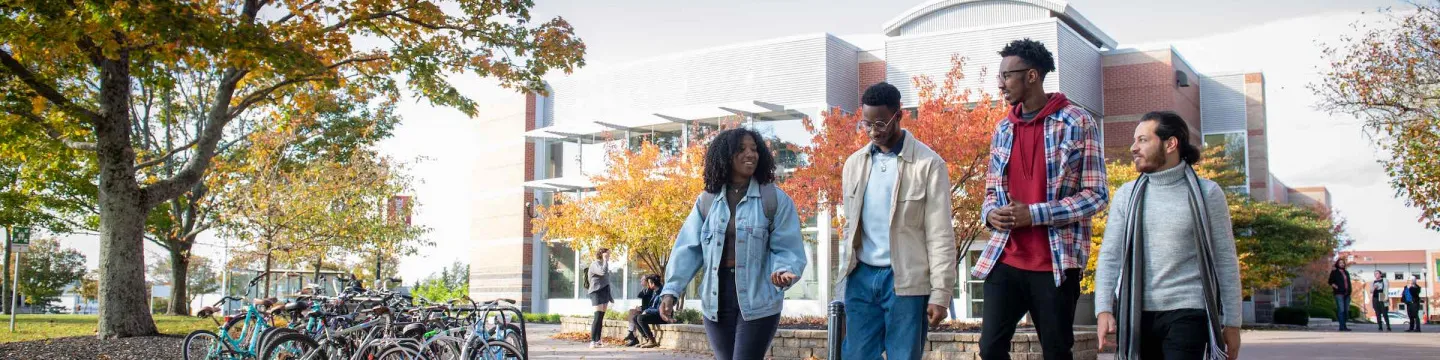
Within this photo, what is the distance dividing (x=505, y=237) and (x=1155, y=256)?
42362 mm

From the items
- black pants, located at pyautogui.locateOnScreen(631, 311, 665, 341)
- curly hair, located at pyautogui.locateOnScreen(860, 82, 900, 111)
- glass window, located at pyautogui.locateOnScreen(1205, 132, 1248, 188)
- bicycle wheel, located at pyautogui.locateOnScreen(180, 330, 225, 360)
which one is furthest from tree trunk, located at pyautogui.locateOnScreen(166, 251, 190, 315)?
curly hair, located at pyautogui.locateOnScreen(860, 82, 900, 111)

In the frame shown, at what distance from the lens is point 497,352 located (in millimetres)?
8523

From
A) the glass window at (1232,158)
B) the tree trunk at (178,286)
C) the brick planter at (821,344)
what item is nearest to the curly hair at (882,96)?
the brick planter at (821,344)

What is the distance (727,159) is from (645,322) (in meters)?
11.9

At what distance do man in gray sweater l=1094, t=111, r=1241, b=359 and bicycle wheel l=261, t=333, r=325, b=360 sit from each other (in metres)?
7.05

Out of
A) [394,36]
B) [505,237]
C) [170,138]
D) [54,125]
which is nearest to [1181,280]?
[394,36]

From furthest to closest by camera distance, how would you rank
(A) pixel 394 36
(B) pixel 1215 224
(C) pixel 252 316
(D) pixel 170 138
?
(D) pixel 170 138, (A) pixel 394 36, (C) pixel 252 316, (B) pixel 1215 224

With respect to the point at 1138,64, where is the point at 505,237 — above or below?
below

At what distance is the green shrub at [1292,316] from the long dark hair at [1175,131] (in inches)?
1262

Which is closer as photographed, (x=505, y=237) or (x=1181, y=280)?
(x=1181, y=280)

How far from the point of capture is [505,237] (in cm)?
4544

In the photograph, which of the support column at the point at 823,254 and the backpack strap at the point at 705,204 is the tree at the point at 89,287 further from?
the backpack strap at the point at 705,204

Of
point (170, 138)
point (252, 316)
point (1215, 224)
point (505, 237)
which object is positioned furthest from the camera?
point (505, 237)

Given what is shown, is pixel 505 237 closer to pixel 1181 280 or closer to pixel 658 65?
pixel 658 65
